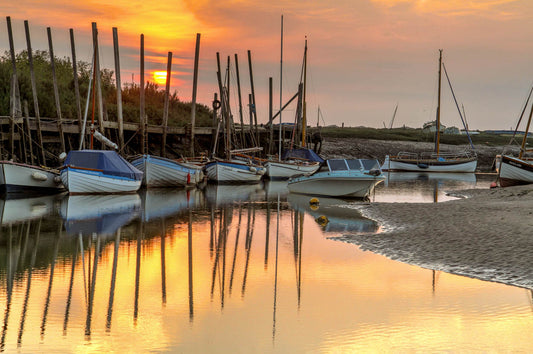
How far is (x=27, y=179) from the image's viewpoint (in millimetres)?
35656

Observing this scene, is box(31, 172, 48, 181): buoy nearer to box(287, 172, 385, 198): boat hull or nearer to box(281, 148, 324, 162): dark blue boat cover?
box(287, 172, 385, 198): boat hull

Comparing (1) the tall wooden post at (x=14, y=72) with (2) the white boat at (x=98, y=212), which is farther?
(1) the tall wooden post at (x=14, y=72)

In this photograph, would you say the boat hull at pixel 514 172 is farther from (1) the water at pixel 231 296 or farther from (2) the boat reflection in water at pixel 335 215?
(1) the water at pixel 231 296

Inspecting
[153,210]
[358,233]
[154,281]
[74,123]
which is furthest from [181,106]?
[154,281]

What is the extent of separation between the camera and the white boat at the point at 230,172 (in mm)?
47875

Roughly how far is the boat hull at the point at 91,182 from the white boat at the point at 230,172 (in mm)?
11663

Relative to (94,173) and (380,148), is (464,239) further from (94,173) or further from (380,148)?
(380,148)

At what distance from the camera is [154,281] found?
1479 centimetres

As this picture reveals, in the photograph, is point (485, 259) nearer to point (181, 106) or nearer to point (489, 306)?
point (489, 306)

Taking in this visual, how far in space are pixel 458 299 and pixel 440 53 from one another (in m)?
61.1

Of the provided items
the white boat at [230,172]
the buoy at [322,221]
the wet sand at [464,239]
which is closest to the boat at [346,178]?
the wet sand at [464,239]

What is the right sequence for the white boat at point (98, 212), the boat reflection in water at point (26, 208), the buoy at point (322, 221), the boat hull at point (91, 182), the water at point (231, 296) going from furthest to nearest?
the boat hull at point (91, 182) < the boat reflection in water at point (26, 208) < the buoy at point (322, 221) < the white boat at point (98, 212) < the water at point (231, 296)

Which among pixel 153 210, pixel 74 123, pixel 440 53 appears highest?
pixel 440 53

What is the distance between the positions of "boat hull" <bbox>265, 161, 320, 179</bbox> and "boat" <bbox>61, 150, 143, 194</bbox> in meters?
17.0
